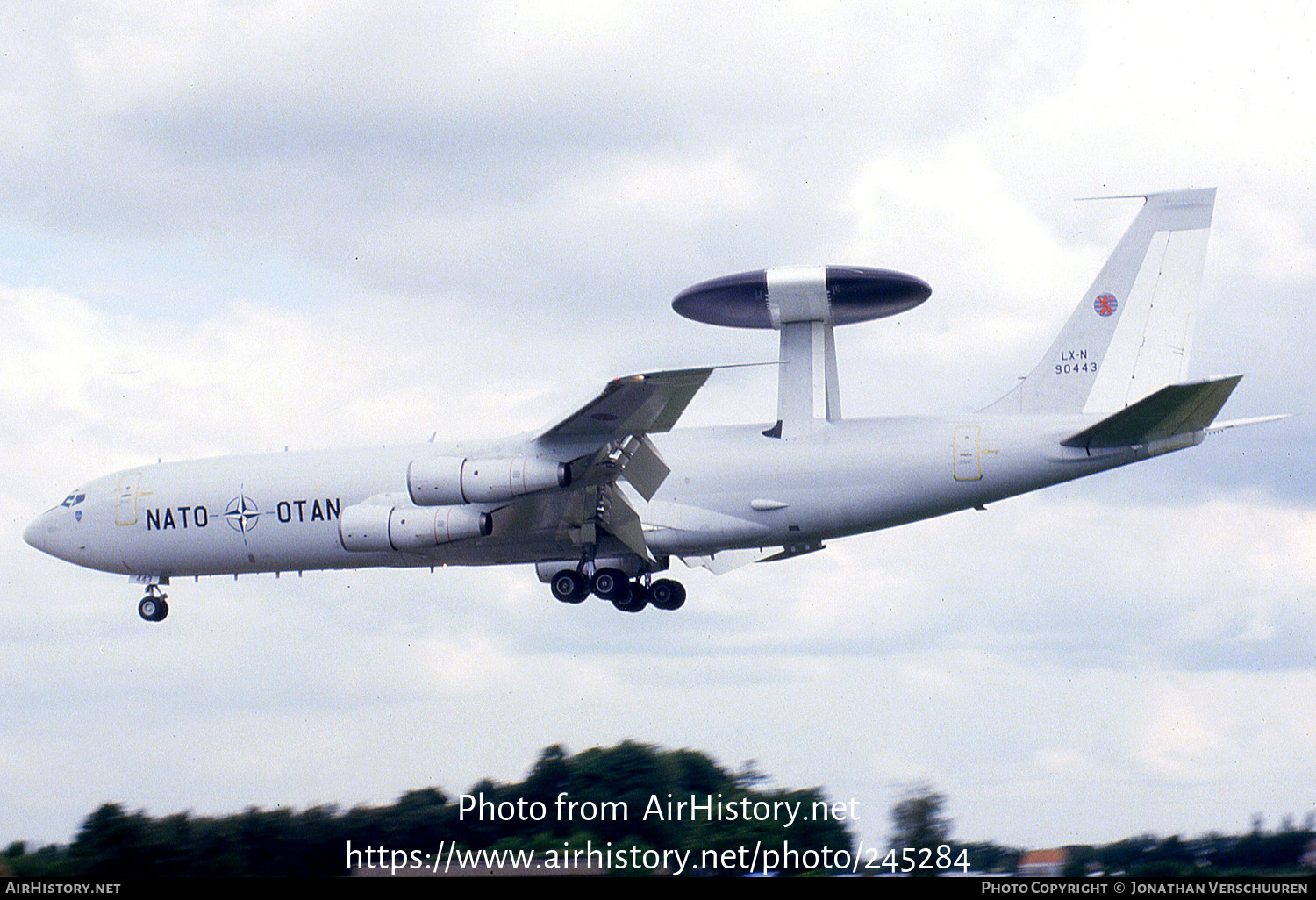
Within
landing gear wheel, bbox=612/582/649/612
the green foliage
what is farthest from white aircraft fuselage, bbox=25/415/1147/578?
the green foliage

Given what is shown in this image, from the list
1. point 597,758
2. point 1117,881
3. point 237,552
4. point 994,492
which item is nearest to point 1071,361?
point 994,492

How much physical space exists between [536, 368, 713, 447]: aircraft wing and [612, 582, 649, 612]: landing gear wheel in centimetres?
516

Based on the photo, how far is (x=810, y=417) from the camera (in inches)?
1118

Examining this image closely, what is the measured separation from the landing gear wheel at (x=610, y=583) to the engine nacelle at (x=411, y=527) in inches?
112

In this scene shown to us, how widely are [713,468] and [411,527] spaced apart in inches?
221

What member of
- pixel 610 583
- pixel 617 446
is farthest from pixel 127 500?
pixel 617 446

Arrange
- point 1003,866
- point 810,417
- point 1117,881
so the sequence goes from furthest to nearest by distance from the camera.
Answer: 1. point 810,417
2. point 1003,866
3. point 1117,881

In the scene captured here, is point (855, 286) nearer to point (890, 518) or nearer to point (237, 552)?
point (890, 518)

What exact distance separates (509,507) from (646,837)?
21.5 feet

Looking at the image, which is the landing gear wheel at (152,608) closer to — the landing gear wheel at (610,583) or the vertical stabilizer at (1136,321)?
the landing gear wheel at (610,583)

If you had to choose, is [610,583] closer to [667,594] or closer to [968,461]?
[667,594]

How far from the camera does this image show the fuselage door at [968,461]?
26328 mm

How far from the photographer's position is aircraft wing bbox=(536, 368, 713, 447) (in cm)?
2353

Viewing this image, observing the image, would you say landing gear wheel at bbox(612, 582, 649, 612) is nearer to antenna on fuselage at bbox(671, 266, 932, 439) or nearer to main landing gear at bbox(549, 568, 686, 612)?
main landing gear at bbox(549, 568, 686, 612)
